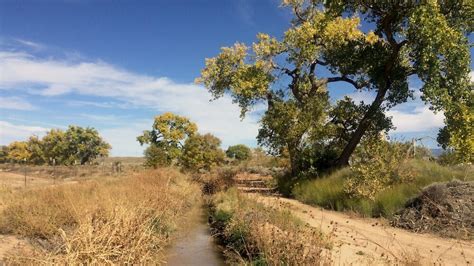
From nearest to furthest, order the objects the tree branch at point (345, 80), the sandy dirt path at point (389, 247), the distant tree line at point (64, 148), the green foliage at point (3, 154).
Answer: the sandy dirt path at point (389, 247), the tree branch at point (345, 80), the distant tree line at point (64, 148), the green foliage at point (3, 154)


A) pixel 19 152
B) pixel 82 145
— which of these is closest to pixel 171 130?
pixel 82 145

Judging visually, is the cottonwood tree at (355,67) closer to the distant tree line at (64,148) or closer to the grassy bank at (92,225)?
the grassy bank at (92,225)

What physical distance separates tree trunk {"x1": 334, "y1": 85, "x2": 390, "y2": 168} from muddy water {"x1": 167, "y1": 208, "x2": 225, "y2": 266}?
9.91m

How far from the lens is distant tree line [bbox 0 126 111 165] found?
102 m

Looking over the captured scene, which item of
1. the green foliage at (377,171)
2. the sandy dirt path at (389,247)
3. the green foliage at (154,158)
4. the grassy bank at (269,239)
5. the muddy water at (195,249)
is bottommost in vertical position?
the muddy water at (195,249)

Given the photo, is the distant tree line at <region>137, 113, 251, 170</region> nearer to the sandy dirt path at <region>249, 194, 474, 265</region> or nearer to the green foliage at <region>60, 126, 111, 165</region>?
the green foliage at <region>60, 126, 111, 165</region>

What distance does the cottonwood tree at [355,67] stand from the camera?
20141 mm

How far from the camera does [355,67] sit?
25.5m

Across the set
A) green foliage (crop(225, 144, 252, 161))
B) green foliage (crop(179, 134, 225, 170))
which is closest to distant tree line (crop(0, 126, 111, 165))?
green foliage (crop(225, 144, 252, 161))

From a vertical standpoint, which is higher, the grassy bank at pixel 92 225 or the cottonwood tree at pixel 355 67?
the cottonwood tree at pixel 355 67

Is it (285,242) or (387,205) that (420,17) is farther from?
(285,242)

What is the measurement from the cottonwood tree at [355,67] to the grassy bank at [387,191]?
1.51 m

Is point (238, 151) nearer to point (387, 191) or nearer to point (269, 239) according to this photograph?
point (387, 191)

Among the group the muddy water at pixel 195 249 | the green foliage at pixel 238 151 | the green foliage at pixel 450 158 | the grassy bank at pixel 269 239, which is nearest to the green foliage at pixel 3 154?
the green foliage at pixel 238 151
